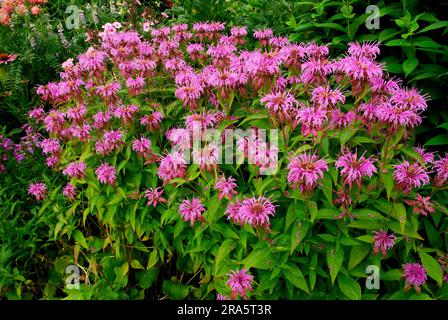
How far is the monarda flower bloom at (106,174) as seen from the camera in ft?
8.23

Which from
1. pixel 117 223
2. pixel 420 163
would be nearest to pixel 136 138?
pixel 117 223

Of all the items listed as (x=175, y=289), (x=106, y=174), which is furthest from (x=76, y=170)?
(x=175, y=289)

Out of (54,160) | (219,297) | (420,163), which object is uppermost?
(54,160)

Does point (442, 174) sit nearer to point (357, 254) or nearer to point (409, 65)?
point (357, 254)

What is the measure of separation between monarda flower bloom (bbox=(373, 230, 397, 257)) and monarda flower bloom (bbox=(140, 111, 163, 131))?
126cm

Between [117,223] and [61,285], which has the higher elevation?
[117,223]

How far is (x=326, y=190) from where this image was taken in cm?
199

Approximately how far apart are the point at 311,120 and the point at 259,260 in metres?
0.66

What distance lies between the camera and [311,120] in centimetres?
193

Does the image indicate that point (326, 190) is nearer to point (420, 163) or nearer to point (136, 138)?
point (420, 163)

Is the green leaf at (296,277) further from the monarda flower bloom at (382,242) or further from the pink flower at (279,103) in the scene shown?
the pink flower at (279,103)

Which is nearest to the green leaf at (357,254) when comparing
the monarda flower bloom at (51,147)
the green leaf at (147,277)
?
the green leaf at (147,277)

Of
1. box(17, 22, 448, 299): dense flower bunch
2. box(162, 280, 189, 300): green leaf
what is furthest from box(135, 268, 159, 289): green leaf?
box(17, 22, 448, 299): dense flower bunch

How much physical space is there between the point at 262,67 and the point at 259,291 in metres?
1.04
